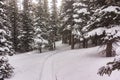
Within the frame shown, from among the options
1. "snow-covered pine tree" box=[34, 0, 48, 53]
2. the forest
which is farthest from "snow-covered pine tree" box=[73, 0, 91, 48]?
"snow-covered pine tree" box=[34, 0, 48, 53]

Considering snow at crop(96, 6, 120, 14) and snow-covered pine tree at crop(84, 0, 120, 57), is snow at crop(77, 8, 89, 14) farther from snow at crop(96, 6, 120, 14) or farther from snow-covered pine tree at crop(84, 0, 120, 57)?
snow at crop(96, 6, 120, 14)

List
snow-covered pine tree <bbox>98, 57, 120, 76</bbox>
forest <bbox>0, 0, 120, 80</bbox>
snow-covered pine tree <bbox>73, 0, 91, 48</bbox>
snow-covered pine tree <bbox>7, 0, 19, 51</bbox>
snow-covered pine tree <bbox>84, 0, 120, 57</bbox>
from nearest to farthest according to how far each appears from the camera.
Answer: snow-covered pine tree <bbox>98, 57, 120, 76</bbox> < snow-covered pine tree <bbox>84, 0, 120, 57</bbox> < forest <bbox>0, 0, 120, 80</bbox> < snow-covered pine tree <bbox>73, 0, 91, 48</bbox> < snow-covered pine tree <bbox>7, 0, 19, 51</bbox>

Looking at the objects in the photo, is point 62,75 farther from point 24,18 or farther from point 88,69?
point 24,18

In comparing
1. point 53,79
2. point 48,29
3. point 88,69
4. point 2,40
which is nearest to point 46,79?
point 53,79

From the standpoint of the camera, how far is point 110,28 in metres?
18.4

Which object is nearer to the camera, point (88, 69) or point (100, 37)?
point (88, 69)

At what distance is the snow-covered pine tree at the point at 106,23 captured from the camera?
17842 mm

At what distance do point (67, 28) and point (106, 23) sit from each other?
19391 millimetres

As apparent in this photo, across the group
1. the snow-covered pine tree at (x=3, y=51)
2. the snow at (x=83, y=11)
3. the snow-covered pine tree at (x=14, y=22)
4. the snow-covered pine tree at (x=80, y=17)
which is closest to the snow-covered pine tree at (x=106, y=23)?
the snow-covered pine tree at (x=3, y=51)

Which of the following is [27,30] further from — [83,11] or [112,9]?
[112,9]

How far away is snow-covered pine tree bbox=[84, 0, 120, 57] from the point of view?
17842 mm

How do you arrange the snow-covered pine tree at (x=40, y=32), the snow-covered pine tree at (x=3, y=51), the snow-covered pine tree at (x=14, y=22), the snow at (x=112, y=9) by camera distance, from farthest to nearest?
1. the snow-covered pine tree at (x=14, y=22)
2. the snow-covered pine tree at (x=40, y=32)
3. the snow-covered pine tree at (x=3, y=51)
4. the snow at (x=112, y=9)

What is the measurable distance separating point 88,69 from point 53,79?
121 inches

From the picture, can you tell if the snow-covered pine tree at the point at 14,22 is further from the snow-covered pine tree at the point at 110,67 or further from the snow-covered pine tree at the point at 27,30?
the snow-covered pine tree at the point at 110,67
